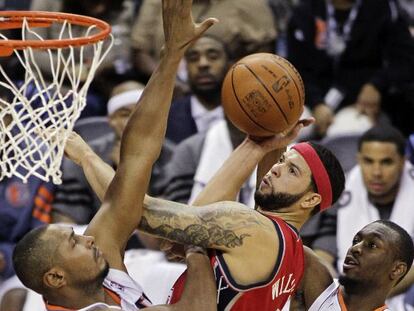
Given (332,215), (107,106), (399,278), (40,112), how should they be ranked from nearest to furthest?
(40,112) → (399,278) → (332,215) → (107,106)

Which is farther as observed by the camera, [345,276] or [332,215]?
[332,215]

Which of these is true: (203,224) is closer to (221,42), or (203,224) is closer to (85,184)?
(85,184)

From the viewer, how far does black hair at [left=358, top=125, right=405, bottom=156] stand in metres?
6.94

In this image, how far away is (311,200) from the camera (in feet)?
15.6

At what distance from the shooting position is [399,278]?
203 inches

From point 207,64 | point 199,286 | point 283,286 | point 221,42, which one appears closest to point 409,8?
point 221,42

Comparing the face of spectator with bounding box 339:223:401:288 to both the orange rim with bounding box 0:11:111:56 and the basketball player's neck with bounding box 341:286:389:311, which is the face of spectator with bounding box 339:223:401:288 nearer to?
the basketball player's neck with bounding box 341:286:389:311

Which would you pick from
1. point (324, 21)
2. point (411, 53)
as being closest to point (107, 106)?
point (324, 21)

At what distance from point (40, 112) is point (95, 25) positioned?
0.44 meters

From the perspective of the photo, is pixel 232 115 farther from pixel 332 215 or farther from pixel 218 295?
pixel 332 215

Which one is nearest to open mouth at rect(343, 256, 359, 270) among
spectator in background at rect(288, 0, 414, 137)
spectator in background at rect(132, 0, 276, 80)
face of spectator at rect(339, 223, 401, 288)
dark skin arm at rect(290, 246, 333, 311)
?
face of spectator at rect(339, 223, 401, 288)

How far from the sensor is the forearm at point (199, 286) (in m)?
4.36

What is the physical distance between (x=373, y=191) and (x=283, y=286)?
2.44m

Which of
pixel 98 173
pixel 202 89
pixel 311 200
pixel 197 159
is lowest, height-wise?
pixel 197 159
